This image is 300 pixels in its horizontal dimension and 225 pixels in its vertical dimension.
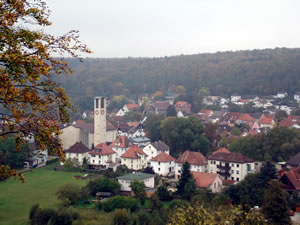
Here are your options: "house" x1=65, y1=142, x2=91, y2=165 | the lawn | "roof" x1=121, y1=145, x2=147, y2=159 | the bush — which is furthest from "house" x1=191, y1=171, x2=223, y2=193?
"house" x1=65, y1=142, x2=91, y2=165

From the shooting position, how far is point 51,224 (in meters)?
20.9

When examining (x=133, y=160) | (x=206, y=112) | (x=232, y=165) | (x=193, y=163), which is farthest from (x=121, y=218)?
(x=206, y=112)

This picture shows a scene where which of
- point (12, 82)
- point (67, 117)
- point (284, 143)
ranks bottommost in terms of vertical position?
point (284, 143)

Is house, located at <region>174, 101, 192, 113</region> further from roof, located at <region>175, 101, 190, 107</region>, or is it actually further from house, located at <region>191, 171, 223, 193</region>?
house, located at <region>191, 171, 223, 193</region>

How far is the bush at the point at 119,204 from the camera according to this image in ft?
79.4

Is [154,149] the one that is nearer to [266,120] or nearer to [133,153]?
[133,153]

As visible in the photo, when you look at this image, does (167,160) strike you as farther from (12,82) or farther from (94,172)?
(12,82)

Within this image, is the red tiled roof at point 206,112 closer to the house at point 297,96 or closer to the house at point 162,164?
the house at point 297,96

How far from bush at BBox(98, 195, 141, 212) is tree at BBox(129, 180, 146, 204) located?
2.08 meters

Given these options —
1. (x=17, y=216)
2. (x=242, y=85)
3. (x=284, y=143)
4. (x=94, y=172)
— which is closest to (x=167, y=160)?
(x=94, y=172)

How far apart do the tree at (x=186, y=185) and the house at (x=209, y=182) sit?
3.54ft

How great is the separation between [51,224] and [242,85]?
248 ft

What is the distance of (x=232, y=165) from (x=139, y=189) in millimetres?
9229

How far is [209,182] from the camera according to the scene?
96.3 ft
